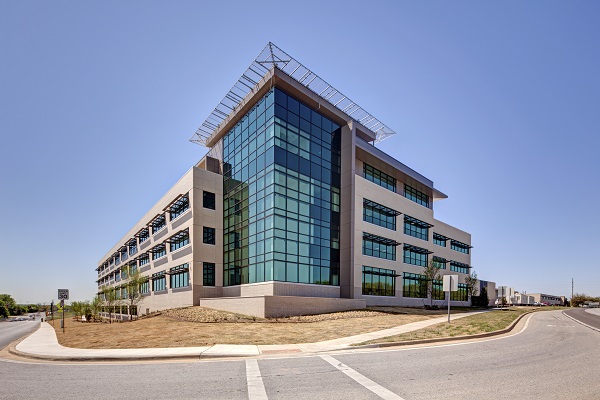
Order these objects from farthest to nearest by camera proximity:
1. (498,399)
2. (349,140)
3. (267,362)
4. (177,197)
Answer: (177,197)
(349,140)
(267,362)
(498,399)

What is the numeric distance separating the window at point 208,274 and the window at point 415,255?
23.0m

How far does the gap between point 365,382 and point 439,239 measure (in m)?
49.0

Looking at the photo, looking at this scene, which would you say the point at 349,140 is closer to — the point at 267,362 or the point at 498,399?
the point at 267,362

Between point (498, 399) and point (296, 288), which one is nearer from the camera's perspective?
point (498, 399)

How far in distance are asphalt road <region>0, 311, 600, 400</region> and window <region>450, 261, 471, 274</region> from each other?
151ft

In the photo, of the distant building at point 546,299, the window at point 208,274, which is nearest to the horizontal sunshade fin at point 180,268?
the window at point 208,274

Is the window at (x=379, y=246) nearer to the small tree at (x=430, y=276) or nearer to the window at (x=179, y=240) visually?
the small tree at (x=430, y=276)

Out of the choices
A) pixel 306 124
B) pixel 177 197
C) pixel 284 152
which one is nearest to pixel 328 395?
pixel 284 152

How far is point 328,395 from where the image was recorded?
24.0ft

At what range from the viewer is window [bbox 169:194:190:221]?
3840 centimetres

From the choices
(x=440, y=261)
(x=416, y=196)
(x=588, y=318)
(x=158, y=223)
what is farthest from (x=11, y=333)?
(x=588, y=318)

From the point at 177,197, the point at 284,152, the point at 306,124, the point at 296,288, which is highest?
the point at 306,124

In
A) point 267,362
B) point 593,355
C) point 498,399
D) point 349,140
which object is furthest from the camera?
point 349,140

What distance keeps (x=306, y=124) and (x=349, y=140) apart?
205 inches
